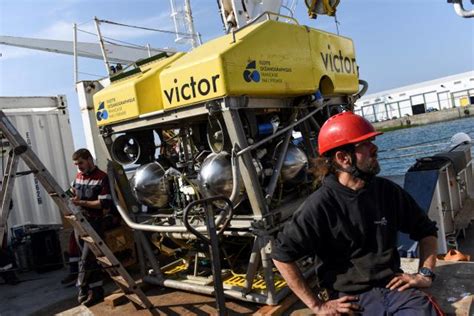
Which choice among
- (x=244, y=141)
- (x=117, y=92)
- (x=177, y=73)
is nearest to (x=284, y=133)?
(x=244, y=141)

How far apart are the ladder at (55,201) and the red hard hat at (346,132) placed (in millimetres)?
2263

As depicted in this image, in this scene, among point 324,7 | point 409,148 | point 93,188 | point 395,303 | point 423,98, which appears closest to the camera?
point 395,303

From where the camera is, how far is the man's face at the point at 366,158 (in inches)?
92.7

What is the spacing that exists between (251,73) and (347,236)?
165 cm

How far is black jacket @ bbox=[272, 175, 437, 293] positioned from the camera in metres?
2.33

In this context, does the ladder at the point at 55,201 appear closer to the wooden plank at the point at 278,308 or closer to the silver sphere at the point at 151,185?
the silver sphere at the point at 151,185

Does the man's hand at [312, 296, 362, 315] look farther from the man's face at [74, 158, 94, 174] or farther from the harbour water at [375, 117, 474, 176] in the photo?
the man's face at [74, 158, 94, 174]

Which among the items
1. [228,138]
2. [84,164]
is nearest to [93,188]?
[84,164]

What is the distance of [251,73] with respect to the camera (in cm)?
347

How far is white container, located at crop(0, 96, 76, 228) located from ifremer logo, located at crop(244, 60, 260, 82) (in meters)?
4.55

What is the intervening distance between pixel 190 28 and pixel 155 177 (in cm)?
765

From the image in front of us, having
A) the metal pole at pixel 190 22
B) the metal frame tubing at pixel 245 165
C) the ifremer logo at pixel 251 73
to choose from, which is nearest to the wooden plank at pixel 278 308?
the metal frame tubing at pixel 245 165

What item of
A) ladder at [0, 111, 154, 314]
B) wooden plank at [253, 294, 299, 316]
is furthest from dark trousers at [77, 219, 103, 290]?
wooden plank at [253, 294, 299, 316]

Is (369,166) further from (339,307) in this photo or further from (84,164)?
(84,164)
